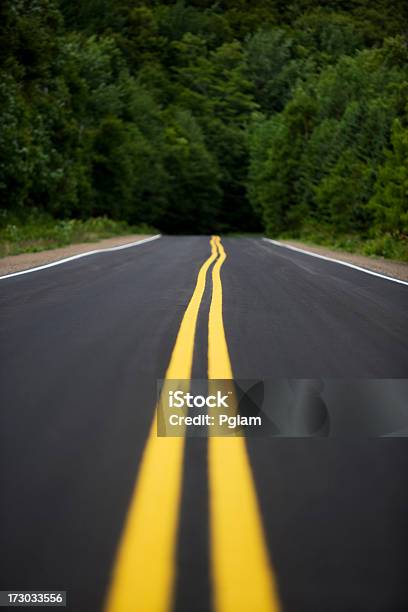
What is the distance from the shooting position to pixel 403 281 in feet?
47.0

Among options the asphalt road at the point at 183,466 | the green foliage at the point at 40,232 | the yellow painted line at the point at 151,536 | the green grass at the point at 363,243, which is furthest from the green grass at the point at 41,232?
the yellow painted line at the point at 151,536

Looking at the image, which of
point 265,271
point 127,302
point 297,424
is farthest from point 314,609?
point 265,271

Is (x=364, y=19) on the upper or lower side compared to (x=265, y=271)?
upper

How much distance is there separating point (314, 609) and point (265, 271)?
13.4 metres

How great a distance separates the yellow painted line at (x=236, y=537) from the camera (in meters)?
2.57

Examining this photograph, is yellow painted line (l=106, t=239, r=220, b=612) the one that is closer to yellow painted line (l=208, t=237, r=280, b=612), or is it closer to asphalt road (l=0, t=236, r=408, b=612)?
asphalt road (l=0, t=236, r=408, b=612)

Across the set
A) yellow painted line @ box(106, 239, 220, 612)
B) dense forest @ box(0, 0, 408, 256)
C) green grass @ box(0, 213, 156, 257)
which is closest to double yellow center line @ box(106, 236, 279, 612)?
yellow painted line @ box(106, 239, 220, 612)

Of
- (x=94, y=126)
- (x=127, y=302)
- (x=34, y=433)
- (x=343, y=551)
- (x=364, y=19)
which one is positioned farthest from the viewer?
(x=364, y=19)

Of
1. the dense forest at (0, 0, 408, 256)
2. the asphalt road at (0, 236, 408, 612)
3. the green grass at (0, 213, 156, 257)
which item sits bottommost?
the green grass at (0, 213, 156, 257)

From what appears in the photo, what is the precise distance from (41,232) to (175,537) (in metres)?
27.4

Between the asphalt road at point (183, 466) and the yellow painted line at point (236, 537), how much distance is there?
0.03 m

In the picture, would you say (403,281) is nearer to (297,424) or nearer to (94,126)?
(297,424)

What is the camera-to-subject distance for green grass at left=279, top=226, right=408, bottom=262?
24078 millimetres

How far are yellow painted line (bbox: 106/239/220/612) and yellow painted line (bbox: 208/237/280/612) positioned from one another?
172mm
